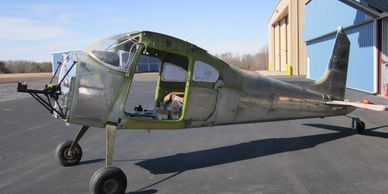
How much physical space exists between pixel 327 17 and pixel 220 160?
2621cm

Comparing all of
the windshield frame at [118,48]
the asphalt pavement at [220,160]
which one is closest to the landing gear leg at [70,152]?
the asphalt pavement at [220,160]

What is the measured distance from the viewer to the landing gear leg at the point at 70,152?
24.7 ft

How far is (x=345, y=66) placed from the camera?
9.78 metres

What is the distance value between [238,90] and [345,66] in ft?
11.9

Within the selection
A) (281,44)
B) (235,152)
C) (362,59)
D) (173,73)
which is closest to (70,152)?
(173,73)

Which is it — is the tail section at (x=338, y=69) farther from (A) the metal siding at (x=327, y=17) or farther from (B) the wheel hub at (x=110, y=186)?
(A) the metal siding at (x=327, y=17)

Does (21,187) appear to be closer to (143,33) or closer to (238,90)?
(143,33)

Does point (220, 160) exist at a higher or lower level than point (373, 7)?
lower

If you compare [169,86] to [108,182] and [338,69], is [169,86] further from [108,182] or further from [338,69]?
[338,69]

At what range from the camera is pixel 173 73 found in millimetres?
8305

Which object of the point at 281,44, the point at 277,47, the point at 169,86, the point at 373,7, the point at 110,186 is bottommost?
the point at 110,186

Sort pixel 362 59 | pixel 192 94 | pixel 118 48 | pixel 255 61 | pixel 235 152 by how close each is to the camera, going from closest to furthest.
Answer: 1. pixel 118 48
2. pixel 192 94
3. pixel 235 152
4. pixel 362 59
5. pixel 255 61

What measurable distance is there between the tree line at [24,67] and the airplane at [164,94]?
120m

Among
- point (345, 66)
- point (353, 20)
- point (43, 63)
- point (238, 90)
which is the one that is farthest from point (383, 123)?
point (43, 63)
